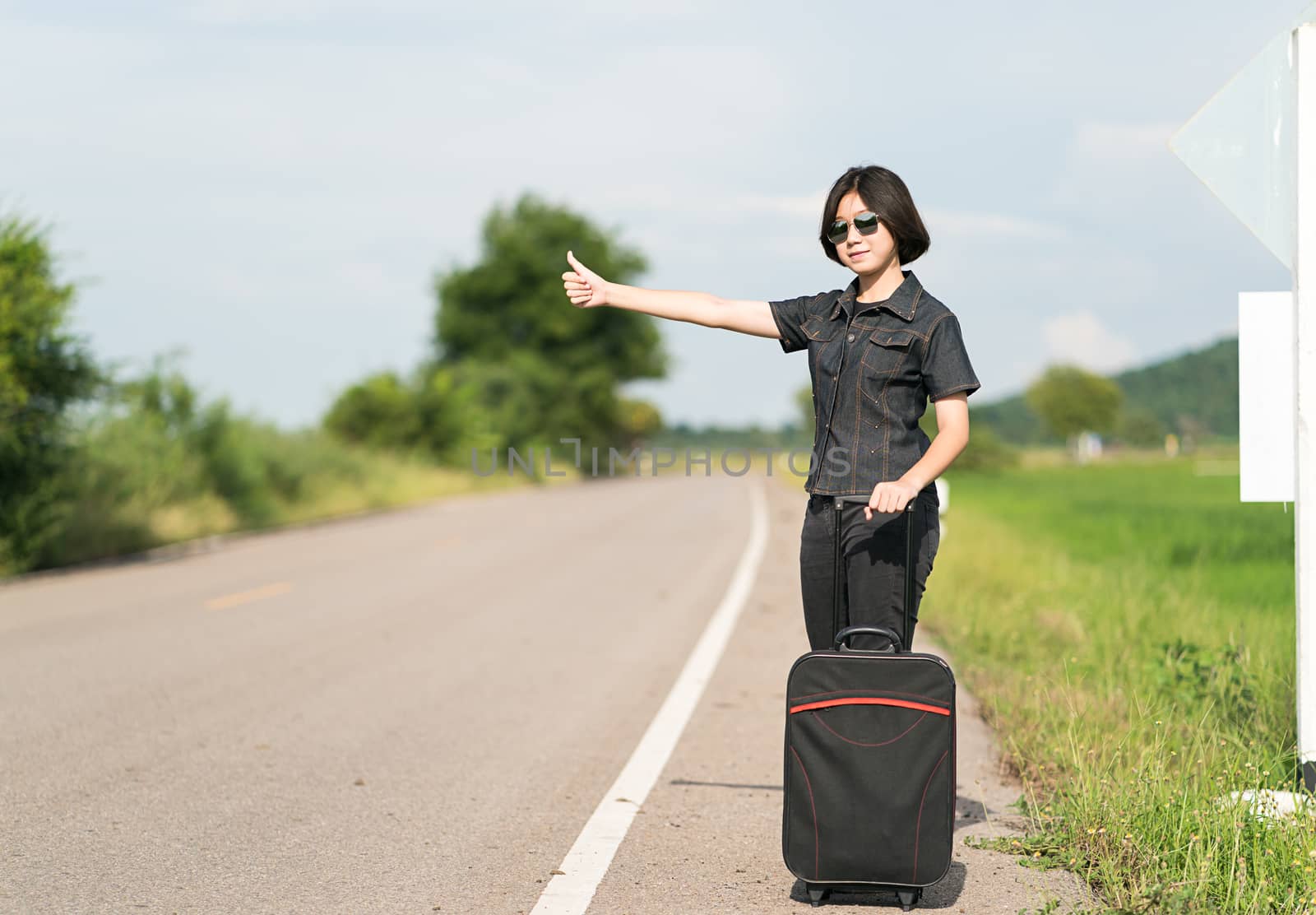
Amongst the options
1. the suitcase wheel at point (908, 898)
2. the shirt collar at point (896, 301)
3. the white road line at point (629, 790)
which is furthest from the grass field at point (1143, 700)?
the shirt collar at point (896, 301)

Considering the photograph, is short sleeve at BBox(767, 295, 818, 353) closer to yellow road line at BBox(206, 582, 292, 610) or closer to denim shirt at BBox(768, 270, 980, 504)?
denim shirt at BBox(768, 270, 980, 504)

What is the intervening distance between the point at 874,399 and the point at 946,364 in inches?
9.5

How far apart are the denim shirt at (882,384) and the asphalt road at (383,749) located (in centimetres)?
133

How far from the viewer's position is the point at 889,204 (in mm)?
4156

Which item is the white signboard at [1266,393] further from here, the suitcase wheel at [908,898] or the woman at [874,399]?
the suitcase wheel at [908,898]

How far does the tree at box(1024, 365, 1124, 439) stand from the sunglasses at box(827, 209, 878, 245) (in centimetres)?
2276

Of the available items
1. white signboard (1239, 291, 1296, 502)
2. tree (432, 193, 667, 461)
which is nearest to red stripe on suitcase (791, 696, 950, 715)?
white signboard (1239, 291, 1296, 502)

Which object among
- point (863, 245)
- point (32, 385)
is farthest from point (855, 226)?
point (32, 385)

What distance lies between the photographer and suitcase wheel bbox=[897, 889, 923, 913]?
13.0ft

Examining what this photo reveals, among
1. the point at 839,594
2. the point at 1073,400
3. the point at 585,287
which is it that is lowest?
the point at 839,594

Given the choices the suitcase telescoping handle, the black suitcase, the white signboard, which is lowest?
the black suitcase

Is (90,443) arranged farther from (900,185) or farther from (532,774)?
(900,185)

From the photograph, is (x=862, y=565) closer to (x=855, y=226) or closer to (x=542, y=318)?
(x=855, y=226)

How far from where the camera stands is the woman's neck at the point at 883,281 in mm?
4273
